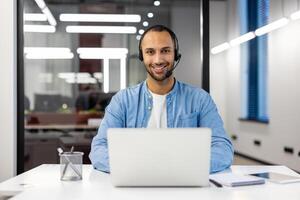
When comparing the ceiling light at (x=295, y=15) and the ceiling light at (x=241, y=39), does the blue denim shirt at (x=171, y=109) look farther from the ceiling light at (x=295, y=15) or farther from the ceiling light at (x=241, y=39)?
the ceiling light at (x=241, y=39)

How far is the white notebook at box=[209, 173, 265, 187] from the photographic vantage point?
1591 mm

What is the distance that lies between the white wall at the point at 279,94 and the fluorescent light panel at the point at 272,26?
0.28 ft

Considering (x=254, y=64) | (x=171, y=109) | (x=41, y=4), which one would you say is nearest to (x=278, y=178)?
(x=171, y=109)

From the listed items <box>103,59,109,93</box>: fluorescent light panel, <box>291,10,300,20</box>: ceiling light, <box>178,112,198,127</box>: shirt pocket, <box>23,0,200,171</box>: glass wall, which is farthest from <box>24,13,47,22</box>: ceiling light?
<box>291,10,300,20</box>: ceiling light

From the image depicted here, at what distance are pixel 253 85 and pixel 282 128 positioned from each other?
4.54 ft

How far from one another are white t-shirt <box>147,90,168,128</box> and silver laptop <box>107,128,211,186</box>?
2.48ft

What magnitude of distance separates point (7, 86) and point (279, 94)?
400cm

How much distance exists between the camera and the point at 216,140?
6.64 feet

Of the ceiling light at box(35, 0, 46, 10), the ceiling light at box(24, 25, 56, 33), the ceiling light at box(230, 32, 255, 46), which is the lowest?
the ceiling light at box(24, 25, 56, 33)

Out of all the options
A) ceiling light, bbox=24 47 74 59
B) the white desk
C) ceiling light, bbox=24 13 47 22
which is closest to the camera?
the white desk

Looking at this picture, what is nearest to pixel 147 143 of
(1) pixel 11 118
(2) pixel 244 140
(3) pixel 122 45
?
(1) pixel 11 118

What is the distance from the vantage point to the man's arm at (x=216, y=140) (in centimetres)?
188

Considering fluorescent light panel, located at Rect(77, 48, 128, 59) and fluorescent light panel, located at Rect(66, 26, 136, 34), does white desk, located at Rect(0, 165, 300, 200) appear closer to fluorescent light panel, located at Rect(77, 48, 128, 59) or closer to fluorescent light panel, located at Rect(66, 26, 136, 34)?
fluorescent light panel, located at Rect(77, 48, 128, 59)

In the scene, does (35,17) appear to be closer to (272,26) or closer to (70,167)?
(70,167)
